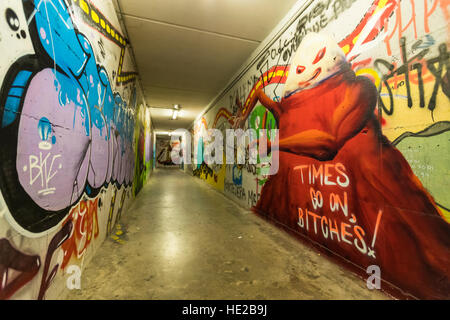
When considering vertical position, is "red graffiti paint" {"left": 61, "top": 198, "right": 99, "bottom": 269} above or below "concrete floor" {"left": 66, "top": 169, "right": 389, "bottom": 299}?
above

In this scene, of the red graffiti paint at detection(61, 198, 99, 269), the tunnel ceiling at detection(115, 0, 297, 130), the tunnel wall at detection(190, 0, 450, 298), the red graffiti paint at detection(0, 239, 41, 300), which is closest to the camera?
the red graffiti paint at detection(0, 239, 41, 300)

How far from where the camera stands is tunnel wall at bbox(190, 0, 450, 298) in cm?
148

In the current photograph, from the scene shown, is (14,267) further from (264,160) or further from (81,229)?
(264,160)

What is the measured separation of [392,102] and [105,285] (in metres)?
3.11

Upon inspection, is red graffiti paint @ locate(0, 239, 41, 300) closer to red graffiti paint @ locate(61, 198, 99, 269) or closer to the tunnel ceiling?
red graffiti paint @ locate(61, 198, 99, 269)

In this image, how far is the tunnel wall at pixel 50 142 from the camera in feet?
3.57

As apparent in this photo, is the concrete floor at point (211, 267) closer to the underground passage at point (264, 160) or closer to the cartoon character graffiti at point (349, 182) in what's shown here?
the underground passage at point (264, 160)

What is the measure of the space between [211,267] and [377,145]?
2.11 meters

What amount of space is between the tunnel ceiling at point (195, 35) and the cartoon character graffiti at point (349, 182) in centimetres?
109

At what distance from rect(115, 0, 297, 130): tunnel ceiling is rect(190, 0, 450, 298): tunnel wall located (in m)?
0.64

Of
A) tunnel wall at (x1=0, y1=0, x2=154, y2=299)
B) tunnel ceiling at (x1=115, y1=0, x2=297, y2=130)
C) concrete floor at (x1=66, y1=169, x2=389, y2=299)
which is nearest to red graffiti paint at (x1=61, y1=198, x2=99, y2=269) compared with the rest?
tunnel wall at (x1=0, y1=0, x2=154, y2=299)

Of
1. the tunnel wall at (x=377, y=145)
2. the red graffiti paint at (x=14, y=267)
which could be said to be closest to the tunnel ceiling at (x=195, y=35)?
the tunnel wall at (x=377, y=145)

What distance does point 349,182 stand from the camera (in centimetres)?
214
